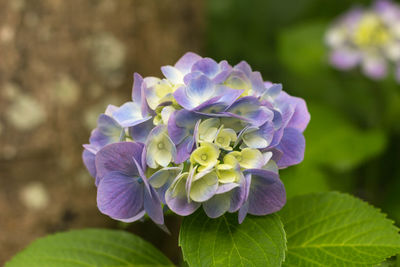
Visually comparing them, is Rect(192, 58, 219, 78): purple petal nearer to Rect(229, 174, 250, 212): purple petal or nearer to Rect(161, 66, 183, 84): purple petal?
Rect(161, 66, 183, 84): purple petal

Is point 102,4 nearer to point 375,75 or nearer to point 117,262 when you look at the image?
point 117,262

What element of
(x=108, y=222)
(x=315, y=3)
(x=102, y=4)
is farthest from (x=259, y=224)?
(x=315, y=3)

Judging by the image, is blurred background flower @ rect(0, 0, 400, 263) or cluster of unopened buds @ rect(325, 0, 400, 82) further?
cluster of unopened buds @ rect(325, 0, 400, 82)

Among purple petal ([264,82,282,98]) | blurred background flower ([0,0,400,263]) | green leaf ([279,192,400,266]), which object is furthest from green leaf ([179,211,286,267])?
blurred background flower ([0,0,400,263])

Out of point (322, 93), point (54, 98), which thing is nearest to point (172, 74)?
point (54, 98)

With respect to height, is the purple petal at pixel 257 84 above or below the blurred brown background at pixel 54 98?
above

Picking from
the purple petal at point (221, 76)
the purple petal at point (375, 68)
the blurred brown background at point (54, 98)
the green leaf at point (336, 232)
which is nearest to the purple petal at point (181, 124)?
the purple petal at point (221, 76)

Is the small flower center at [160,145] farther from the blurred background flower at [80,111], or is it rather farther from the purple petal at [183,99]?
the blurred background flower at [80,111]
